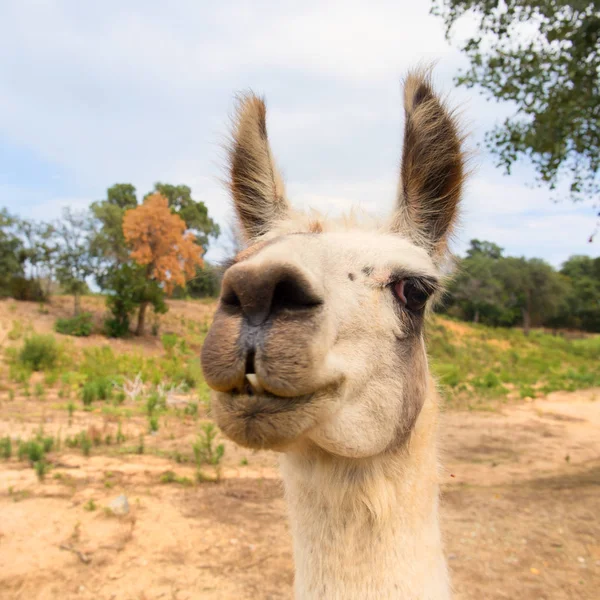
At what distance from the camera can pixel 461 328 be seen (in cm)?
3425

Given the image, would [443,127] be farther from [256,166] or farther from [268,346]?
[268,346]

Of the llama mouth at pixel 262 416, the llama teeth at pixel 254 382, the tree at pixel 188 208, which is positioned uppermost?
the tree at pixel 188 208

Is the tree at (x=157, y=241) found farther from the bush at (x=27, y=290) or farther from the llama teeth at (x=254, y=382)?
the llama teeth at (x=254, y=382)

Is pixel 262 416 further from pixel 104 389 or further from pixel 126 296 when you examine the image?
pixel 126 296

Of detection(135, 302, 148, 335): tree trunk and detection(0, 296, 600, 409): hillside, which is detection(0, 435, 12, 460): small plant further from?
detection(135, 302, 148, 335): tree trunk

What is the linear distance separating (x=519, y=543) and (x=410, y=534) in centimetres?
391

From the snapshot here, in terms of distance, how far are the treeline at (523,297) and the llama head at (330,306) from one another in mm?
39278

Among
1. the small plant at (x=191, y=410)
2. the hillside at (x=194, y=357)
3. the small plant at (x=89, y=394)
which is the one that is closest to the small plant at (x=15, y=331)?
the hillside at (x=194, y=357)

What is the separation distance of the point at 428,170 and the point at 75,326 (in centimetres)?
2379

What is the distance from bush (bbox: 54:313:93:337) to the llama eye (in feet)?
76.4

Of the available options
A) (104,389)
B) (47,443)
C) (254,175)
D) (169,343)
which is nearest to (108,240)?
(169,343)

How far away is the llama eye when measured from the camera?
1961 mm

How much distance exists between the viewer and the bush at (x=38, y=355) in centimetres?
1575

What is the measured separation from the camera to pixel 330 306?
5.30 ft
